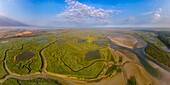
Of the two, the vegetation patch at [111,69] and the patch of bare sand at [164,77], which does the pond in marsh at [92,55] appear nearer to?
the vegetation patch at [111,69]

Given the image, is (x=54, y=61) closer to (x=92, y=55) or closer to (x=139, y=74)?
(x=92, y=55)

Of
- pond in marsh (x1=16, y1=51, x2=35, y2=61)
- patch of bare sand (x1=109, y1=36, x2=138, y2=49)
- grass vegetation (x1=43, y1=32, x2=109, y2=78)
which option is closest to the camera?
grass vegetation (x1=43, y1=32, x2=109, y2=78)

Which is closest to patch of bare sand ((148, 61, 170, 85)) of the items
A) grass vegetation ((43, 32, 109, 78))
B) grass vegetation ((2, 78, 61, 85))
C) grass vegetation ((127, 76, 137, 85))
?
grass vegetation ((127, 76, 137, 85))

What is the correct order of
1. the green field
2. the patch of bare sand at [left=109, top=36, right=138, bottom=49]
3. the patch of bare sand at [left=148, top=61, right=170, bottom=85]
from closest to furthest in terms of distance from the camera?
the patch of bare sand at [left=148, top=61, right=170, bottom=85], the green field, the patch of bare sand at [left=109, top=36, right=138, bottom=49]

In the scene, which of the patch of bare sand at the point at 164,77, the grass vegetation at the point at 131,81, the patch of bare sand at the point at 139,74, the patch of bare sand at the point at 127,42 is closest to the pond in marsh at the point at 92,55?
the patch of bare sand at the point at 139,74

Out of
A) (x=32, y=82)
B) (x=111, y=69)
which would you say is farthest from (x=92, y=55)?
(x=32, y=82)

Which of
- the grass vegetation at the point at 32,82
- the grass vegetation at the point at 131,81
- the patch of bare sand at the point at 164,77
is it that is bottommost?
the patch of bare sand at the point at 164,77

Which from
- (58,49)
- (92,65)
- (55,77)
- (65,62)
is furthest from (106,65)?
(58,49)

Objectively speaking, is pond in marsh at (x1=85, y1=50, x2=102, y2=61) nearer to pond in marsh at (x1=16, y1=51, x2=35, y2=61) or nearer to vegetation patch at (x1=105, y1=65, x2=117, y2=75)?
vegetation patch at (x1=105, y1=65, x2=117, y2=75)

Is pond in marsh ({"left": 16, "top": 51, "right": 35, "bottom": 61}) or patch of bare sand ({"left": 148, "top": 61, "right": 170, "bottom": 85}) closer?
patch of bare sand ({"left": 148, "top": 61, "right": 170, "bottom": 85})
